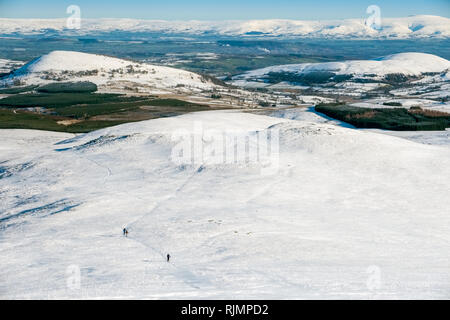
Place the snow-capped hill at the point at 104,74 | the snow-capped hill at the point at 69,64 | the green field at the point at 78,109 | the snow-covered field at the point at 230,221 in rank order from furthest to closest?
the snow-capped hill at the point at 69,64, the snow-capped hill at the point at 104,74, the green field at the point at 78,109, the snow-covered field at the point at 230,221

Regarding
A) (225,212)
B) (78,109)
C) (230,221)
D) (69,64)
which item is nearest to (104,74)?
(69,64)

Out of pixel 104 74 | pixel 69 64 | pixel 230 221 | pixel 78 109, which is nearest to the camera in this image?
pixel 230 221

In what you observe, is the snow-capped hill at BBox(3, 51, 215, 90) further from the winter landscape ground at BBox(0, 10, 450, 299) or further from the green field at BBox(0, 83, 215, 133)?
the winter landscape ground at BBox(0, 10, 450, 299)

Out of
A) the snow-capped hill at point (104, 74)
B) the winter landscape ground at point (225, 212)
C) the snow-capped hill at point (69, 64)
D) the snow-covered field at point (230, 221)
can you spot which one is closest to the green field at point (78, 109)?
the winter landscape ground at point (225, 212)

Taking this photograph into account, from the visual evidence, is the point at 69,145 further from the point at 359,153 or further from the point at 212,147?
the point at 359,153

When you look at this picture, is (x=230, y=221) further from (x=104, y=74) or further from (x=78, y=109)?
(x=104, y=74)

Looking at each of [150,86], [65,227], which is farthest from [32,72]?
[65,227]

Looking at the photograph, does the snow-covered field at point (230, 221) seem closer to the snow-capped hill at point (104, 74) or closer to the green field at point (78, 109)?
the green field at point (78, 109)
